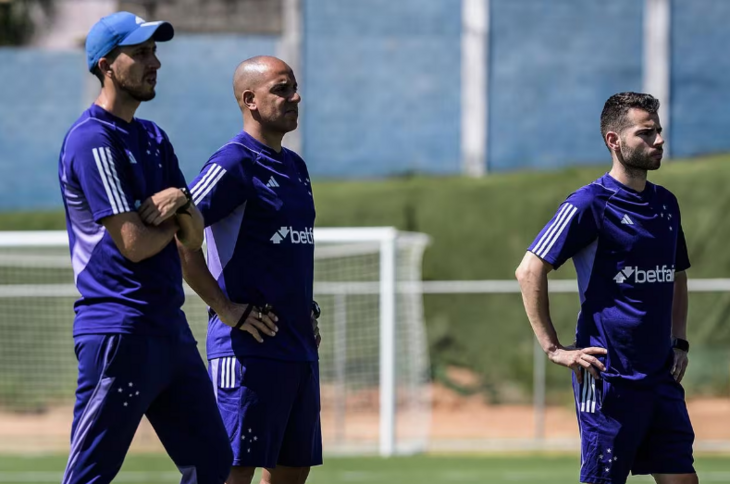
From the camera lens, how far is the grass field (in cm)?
1082

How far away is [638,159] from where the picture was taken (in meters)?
5.46

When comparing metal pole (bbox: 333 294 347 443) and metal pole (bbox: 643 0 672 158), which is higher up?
metal pole (bbox: 643 0 672 158)

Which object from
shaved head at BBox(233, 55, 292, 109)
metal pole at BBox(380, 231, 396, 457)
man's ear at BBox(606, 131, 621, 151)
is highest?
shaved head at BBox(233, 55, 292, 109)

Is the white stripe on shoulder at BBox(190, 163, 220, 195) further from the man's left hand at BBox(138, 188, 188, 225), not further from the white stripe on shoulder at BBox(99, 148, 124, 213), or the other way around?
the white stripe on shoulder at BBox(99, 148, 124, 213)

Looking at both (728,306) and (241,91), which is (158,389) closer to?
(241,91)

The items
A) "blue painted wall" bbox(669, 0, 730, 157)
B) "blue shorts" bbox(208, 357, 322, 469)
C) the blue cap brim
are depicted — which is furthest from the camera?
"blue painted wall" bbox(669, 0, 730, 157)

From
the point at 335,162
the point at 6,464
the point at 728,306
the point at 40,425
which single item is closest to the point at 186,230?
the point at 6,464

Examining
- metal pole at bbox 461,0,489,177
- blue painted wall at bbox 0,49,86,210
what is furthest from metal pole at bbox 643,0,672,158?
blue painted wall at bbox 0,49,86,210

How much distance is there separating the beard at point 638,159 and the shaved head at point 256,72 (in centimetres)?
152

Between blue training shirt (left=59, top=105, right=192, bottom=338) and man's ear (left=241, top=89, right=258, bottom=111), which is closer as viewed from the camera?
blue training shirt (left=59, top=105, right=192, bottom=338)

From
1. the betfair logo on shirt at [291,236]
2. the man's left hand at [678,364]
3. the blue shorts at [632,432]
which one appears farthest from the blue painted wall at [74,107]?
the blue shorts at [632,432]

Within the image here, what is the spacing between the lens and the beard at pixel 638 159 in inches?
215

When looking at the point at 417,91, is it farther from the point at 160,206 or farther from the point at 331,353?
the point at 160,206

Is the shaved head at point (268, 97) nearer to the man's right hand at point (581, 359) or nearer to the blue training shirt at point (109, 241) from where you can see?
the blue training shirt at point (109, 241)
